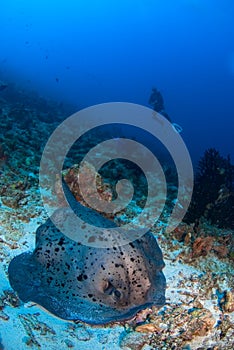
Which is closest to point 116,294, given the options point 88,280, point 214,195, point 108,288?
point 108,288

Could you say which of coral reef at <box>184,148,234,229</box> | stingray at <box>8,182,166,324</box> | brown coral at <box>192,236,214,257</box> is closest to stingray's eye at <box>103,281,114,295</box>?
stingray at <box>8,182,166,324</box>

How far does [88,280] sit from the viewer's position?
12.1 feet

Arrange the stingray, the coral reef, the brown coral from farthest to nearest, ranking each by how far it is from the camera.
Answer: the coral reef
the brown coral
the stingray

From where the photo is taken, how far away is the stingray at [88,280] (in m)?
3.59

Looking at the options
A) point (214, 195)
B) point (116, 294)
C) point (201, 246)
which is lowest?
point (116, 294)

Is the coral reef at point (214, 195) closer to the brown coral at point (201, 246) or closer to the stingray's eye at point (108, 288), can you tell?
the brown coral at point (201, 246)

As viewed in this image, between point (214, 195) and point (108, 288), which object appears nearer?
point (108, 288)

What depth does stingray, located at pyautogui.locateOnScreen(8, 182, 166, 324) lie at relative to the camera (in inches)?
141

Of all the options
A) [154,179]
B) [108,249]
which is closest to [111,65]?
[154,179]

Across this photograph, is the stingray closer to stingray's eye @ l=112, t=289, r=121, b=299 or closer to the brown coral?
stingray's eye @ l=112, t=289, r=121, b=299

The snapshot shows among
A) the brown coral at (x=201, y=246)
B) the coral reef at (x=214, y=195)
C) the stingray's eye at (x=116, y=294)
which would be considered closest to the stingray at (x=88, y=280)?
the stingray's eye at (x=116, y=294)

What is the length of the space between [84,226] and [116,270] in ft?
2.92

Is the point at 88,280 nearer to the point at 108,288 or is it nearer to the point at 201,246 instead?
the point at 108,288

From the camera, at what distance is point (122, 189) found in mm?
8695
